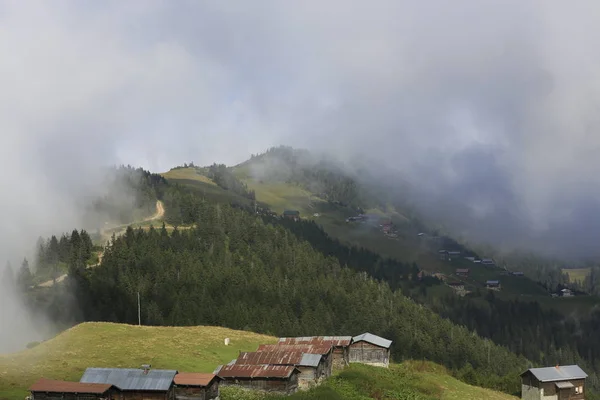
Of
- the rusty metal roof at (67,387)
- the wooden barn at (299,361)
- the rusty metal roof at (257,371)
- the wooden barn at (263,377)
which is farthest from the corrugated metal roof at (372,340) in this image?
the rusty metal roof at (67,387)

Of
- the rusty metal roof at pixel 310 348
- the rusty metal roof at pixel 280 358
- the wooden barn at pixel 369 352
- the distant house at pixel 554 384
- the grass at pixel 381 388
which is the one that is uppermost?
the rusty metal roof at pixel 310 348

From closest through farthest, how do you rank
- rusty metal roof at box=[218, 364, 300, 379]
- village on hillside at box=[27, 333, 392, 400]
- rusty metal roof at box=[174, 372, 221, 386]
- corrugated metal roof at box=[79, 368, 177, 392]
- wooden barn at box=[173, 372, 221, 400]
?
1. village on hillside at box=[27, 333, 392, 400]
2. corrugated metal roof at box=[79, 368, 177, 392]
3. rusty metal roof at box=[174, 372, 221, 386]
4. wooden barn at box=[173, 372, 221, 400]
5. rusty metal roof at box=[218, 364, 300, 379]

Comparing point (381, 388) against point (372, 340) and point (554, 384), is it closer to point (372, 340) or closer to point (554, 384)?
point (372, 340)

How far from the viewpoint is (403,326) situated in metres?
174

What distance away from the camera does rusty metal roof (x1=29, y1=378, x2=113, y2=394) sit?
52281mm

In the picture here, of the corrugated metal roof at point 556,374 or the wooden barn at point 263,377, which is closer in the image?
the wooden barn at point 263,377

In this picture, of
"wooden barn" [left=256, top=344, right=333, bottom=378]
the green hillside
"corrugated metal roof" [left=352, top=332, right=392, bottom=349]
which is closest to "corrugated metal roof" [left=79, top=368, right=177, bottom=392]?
the green hillside

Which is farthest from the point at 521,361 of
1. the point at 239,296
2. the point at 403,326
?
the point at 239,296

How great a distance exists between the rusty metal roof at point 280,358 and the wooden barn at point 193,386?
12.1m

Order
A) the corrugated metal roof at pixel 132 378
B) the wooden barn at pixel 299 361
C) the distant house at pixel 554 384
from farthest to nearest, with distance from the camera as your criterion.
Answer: the distant house at pixel 554 384 → the wooden barn at pixel 299 361 → the corrugated metal roof at pixel 132 378

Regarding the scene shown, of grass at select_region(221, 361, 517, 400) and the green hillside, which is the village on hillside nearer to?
grass at select_region(221, 361, 517, 400)

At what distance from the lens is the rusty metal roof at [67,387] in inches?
2058

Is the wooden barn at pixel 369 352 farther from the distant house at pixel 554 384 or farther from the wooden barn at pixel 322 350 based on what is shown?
the distant house at pixel 554 384

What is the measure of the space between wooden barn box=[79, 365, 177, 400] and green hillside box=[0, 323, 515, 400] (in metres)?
6.61
